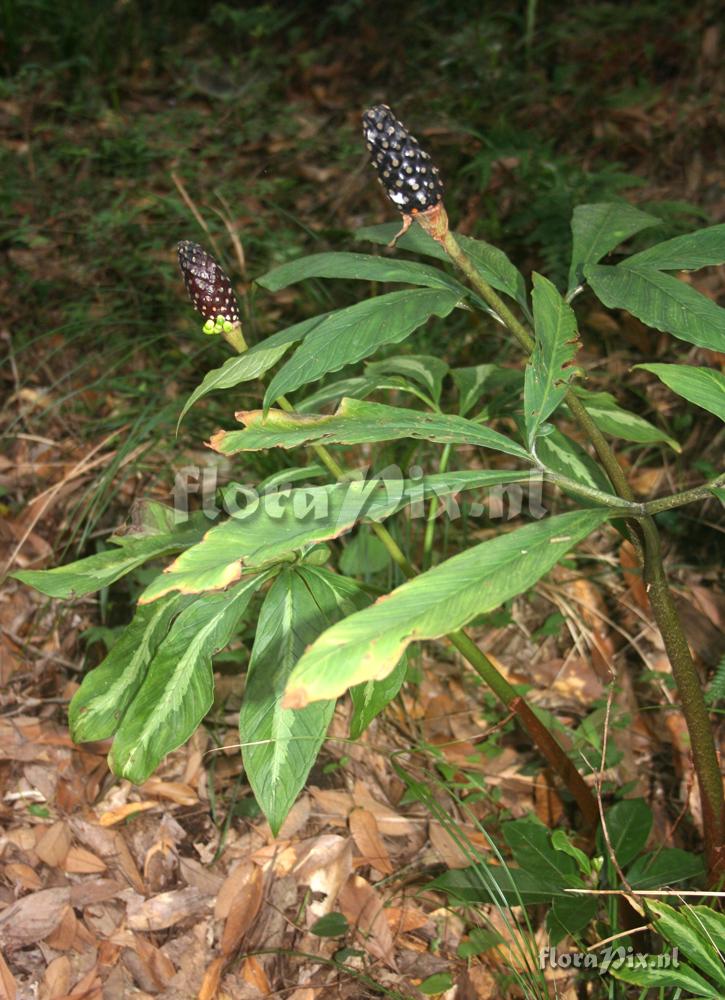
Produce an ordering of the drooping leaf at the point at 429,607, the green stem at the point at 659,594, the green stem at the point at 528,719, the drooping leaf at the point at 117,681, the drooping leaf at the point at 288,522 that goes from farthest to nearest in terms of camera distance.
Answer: the green stem at the point at 528,719 < the drooping leaf at the point at 117,681 < the green stem at the point at 659,594 < the drooping leaf at the point at 288,522 < the drooping leaf at the point at 429,607

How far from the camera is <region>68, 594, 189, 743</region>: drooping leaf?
1485 mm

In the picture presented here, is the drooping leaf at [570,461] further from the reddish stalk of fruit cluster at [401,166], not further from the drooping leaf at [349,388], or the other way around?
the reddish stalk of fruit cluster at [401,166]

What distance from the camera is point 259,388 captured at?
8.52ft

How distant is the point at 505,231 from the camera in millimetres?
3139

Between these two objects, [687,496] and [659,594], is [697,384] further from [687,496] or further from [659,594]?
[659,594]

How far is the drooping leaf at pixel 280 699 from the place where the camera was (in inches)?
53.2

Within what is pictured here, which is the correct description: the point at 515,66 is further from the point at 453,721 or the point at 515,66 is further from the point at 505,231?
the point at 453,721

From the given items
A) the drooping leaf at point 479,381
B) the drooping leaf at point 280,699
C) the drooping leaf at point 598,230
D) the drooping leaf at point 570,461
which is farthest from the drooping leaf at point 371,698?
the drooping leaf at point 598,230

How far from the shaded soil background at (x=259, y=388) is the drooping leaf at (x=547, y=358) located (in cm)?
106

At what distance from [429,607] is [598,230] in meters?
0.77

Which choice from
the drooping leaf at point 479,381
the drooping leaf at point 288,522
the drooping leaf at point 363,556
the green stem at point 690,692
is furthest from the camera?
the drooping leaf at point 363,556

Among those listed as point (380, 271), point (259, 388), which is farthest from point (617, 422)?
point (259, 388)

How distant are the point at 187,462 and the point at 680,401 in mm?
1547

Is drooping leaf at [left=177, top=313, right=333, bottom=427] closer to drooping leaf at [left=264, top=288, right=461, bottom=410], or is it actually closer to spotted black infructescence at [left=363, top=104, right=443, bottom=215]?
drooping leaf at [left=264, top=288, right=461, bottom=410]
